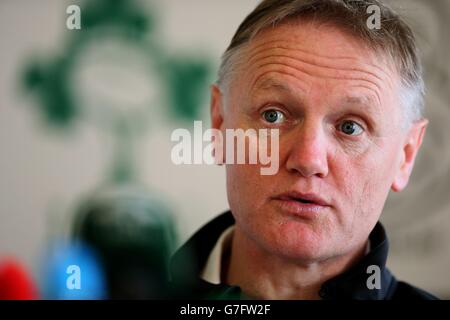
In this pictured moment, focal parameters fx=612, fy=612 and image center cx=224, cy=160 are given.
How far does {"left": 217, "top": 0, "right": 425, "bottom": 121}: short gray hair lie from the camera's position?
1.21 meters

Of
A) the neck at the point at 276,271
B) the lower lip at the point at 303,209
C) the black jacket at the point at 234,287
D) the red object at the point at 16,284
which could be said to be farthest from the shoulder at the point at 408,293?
the red object at the point at 16,284

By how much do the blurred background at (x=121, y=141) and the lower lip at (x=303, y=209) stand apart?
0.20 meters

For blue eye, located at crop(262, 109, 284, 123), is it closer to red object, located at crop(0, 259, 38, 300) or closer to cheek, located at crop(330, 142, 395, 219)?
cheek, located at crop(330, 142, 395, 219)

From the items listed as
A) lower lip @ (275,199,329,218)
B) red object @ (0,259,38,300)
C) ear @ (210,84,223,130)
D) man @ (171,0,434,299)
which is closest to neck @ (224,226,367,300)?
man @ (171,0,434,299)

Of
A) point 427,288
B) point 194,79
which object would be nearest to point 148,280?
point 194,79

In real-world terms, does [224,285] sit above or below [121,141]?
below

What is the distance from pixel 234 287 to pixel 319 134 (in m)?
0.40

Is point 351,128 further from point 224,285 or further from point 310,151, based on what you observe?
point 224,285

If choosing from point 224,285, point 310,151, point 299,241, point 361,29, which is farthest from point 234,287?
point 361,29

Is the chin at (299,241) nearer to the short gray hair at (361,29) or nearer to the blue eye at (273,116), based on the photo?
the blue eye at (273,116)

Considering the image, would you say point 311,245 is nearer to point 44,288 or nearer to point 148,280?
point 148,280

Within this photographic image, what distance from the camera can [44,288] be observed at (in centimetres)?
140

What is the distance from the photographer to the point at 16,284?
1429mm

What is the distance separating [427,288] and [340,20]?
648 mm
